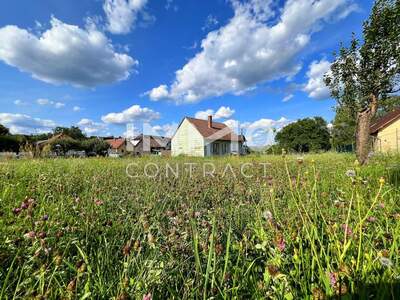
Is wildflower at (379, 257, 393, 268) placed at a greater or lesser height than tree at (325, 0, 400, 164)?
lesser

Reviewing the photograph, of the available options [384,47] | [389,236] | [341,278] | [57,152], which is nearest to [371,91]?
[384,47]

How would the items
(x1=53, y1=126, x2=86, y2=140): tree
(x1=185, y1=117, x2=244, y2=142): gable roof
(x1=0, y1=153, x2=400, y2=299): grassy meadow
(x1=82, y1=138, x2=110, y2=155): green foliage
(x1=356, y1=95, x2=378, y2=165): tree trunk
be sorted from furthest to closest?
1. (x1=53, y1=126, x2=86, y2=140): tree
2. (x1=82, y1=138, x2=110, y2=155): green foliage
3. (x1=185, y1=117, x2=244, y2=142): gable roof
4. (x1=356, y1=95, x2=378, y2=165): tree trunk
5. (x1=0, y1=153, x2=400, y2=299): grassy meadow

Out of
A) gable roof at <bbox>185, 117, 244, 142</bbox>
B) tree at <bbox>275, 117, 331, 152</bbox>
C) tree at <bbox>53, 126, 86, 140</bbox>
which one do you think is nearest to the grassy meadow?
gable roof at <bbox>185, 117, 244, 142</bbox>

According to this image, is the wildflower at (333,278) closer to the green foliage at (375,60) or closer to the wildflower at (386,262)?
the wildflower at (386,262)

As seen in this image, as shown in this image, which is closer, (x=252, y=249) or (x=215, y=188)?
(x=252, y=249)

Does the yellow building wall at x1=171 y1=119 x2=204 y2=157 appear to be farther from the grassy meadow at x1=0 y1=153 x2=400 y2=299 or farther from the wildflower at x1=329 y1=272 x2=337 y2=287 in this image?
the wildflower at x1=329 y1=272 x2=337 y2=287

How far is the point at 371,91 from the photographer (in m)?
10.9

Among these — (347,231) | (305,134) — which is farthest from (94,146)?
(347,231)

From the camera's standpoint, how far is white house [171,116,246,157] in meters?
30.2

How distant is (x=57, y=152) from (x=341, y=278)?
1070 centimetres

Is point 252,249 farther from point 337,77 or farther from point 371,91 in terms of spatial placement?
point 337,77

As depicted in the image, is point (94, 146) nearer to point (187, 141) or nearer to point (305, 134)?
point (187, 141)

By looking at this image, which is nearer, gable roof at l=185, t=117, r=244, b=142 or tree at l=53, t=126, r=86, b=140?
gable roof at l=185, t=117, r=244, b=142

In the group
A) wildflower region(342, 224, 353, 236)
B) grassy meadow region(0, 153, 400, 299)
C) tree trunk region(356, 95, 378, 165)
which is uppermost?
tree trunk region(356, 95, 378, 165)
